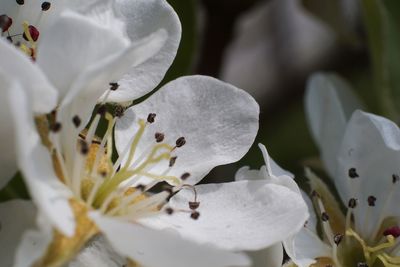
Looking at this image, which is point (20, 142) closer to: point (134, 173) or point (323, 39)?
point (134, 173)

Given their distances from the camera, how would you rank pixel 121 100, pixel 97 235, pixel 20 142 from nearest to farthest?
pixel 20 142, pixel 97 235, pixel 121 100

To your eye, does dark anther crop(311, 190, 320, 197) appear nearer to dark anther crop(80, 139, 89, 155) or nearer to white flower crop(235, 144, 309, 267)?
white flower crop(235, 144, 309, 267)

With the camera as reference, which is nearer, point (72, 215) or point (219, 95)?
point (72, 215)

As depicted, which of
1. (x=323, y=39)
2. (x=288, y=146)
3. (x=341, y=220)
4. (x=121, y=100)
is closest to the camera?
(x=121, y=100)

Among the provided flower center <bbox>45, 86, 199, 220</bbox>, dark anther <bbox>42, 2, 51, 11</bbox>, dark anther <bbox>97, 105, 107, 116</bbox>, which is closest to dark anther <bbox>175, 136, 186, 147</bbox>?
flower center <bbox>45, 86, 199, 220</bbox>

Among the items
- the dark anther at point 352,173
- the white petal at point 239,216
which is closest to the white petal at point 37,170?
the white petal at point 239,216

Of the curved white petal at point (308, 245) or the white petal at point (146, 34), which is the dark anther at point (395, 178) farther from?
the white petal at point (146, 34)

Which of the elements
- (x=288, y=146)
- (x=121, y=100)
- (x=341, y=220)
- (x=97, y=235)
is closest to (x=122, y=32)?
(x=121, y=100)

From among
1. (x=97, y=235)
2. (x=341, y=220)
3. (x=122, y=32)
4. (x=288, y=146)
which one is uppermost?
(x=122, y=32)
